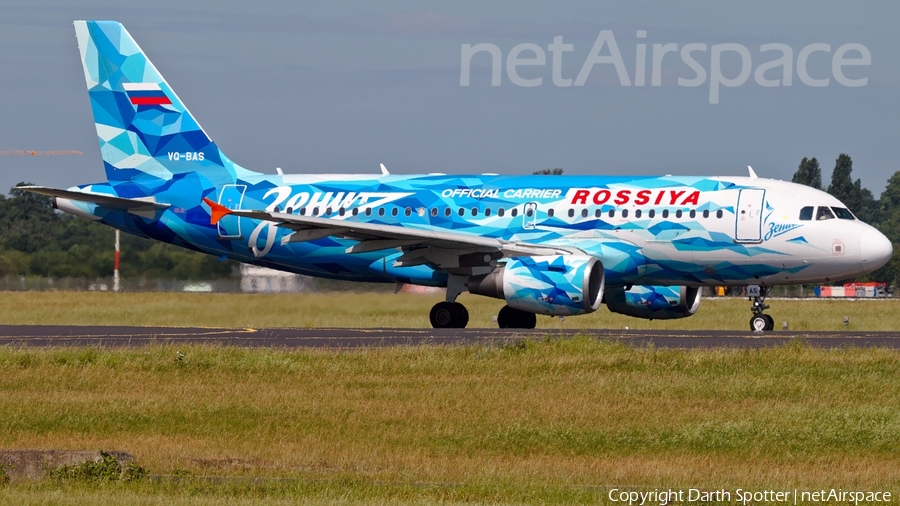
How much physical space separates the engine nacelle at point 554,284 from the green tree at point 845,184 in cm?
10063

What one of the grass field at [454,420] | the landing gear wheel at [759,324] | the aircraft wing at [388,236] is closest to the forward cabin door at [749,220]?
the landing gear wheel at [759,324]

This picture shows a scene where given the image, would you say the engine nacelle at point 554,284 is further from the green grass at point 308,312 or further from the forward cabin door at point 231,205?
the forward cabin door at point 231,205

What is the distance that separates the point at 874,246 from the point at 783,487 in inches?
802

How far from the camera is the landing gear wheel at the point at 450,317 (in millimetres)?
34406

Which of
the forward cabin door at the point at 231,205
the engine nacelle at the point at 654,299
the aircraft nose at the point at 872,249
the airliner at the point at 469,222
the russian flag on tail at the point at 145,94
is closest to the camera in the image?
the aircraft nose at the point at 872,249

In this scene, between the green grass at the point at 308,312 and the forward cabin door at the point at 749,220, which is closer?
the forward cabin door at the point at 749,220

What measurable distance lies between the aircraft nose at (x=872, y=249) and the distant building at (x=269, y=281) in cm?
1520

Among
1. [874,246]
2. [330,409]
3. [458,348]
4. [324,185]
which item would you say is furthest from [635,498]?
[324,185]

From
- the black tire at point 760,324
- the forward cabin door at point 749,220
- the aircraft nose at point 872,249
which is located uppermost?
the forward cabin door at point 749,220

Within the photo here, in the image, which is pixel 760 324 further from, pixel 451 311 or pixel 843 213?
pixel 451 311

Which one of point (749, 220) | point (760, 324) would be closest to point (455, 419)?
point (760, 324)

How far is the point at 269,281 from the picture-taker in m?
40.9

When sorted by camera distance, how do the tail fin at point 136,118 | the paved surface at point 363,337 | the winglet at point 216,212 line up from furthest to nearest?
1. the tail fin at point 136,118
2. the winglet at point 216,212
3. the paved surface at point 363,337

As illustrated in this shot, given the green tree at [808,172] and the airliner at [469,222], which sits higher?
the green tree at [808,172]
